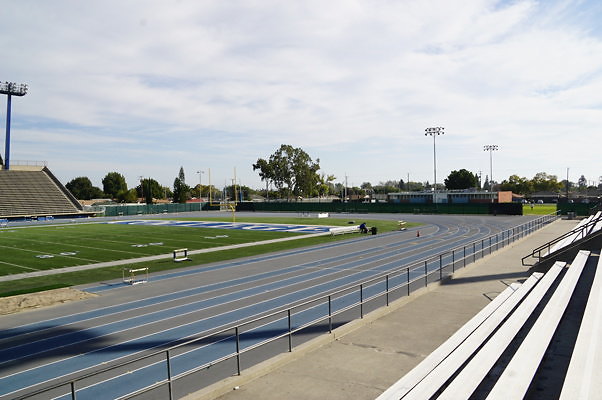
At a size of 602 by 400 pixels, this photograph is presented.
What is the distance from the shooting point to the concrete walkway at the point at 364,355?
714 cm

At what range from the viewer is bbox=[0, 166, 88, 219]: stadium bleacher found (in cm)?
7156

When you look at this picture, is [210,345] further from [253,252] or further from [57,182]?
[57,182]

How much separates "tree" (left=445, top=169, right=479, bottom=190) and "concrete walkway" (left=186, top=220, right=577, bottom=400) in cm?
13313

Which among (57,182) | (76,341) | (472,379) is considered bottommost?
(76,341)

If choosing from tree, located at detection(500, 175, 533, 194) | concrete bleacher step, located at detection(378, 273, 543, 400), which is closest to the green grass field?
concrete bleacher step, located at detection(378, 273, 543, 400)

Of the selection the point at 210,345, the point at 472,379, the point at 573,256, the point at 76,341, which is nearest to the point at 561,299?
the point at 472,379

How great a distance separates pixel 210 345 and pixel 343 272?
10.7 m

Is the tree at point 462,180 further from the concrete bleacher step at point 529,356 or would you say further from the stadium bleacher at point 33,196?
the concrete bleacher step at point 529,356

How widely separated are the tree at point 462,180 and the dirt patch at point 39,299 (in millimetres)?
136298

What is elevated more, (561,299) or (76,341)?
(561,299)

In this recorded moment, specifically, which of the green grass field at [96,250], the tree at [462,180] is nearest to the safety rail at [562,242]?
the green grass field at [96,250]

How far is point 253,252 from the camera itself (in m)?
28.4

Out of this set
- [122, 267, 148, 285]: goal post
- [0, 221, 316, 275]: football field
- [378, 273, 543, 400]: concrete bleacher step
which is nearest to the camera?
[378, 273, 543, 400]: concrete bleacher step

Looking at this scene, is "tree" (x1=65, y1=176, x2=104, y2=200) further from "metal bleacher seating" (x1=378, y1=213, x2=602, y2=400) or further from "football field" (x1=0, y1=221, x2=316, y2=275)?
"metal bleacher seating" (x1=378, y1=213, x2=602, y2=400)
